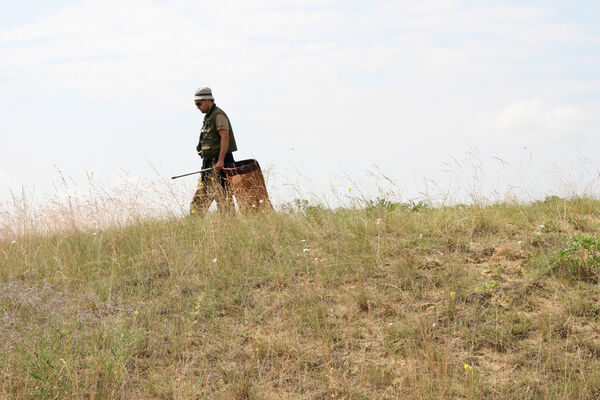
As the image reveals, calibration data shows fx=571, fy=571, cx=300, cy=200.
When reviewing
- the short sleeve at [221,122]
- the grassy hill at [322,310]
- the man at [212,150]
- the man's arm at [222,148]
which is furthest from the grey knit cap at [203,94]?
the grassy hill at [322,310]

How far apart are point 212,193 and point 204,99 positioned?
56.7 inches

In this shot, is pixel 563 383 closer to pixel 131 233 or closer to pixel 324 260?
pixel 324 260

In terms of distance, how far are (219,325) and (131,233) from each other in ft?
9.51

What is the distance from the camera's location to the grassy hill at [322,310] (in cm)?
418

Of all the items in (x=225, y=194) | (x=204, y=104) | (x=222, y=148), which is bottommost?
(x=225, y=194)

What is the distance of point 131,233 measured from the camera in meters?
7.44

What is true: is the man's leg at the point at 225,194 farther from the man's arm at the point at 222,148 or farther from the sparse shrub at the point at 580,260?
the sparse shrub at the point at 580,260

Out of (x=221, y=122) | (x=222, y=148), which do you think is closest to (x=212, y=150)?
(x=222, y=148)

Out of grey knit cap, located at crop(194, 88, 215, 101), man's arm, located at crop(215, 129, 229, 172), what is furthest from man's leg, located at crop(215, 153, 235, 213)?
grey knit cap, located at crop(194, 88, 215, 101)

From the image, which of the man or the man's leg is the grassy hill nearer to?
the man's leg

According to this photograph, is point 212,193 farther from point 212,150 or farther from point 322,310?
point 322,310

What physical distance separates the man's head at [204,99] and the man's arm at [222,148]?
484mm

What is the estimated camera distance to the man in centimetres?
811

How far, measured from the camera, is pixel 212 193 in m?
7.92
